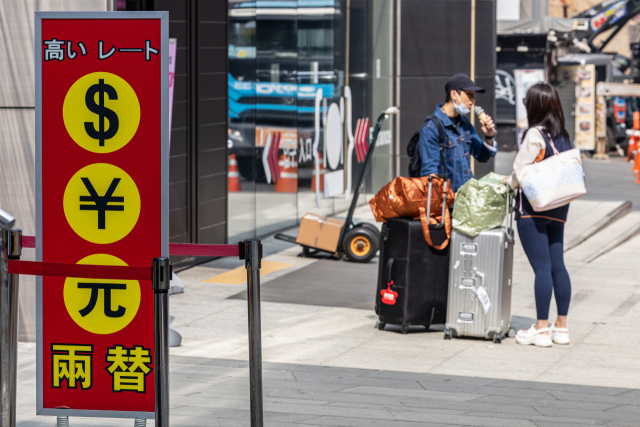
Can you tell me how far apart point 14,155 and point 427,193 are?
2820 millimetres

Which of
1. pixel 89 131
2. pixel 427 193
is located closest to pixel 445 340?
pixel 427 193

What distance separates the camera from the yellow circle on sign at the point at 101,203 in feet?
11.6

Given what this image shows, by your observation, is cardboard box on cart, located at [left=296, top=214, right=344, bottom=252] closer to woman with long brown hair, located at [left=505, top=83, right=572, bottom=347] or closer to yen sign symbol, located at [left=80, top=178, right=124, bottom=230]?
woman with long brown hair, located at [left=505, top=83, right=572, bottom=347]

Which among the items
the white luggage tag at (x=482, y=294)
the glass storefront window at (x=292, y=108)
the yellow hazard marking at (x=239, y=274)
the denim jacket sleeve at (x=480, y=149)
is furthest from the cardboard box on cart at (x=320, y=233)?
the white luggage tag at (x=482, y=294)

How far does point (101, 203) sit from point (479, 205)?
329cm

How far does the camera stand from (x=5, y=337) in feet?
11.9

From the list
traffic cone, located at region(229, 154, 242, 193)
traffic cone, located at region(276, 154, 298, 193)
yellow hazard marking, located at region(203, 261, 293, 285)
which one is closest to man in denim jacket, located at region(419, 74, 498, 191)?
yellow hazard marking, located at region(203, 261, 293, 285)

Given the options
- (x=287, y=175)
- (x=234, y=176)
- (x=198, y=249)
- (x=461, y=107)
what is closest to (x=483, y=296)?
(x=461, y=107)

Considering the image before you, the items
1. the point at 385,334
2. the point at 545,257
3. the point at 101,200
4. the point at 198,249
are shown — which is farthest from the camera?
the point at 385,334

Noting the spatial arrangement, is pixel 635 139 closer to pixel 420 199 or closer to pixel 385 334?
pixel 385 334

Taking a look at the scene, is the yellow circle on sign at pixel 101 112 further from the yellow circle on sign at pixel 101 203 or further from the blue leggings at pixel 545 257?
the blue leggings at pixel 545 257

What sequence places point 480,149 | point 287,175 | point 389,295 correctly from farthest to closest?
point 287,175 < point 480,149 < point 389,295

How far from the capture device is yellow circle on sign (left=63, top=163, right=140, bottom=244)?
11.6 feet

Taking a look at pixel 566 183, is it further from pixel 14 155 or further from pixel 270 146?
pixel 270 146
